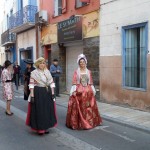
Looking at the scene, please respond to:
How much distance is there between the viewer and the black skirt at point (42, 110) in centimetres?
724

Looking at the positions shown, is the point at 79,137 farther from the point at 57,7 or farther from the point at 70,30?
the point at 57,7

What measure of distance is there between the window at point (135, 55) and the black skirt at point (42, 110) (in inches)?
151

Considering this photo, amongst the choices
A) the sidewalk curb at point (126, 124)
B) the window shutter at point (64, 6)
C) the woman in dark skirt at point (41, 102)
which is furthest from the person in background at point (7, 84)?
the window shutter at point (64, 6)

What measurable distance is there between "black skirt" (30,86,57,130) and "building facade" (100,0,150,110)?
12.0 ft

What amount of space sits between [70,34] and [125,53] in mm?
4164

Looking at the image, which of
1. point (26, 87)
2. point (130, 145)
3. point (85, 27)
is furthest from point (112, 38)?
point (130, 145)

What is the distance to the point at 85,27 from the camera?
43.9 ft

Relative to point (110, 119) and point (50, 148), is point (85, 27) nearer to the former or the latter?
point (110, 119)

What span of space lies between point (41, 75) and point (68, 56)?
336 inches

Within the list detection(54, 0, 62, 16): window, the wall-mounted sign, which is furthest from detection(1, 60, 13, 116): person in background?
detection(54, 0, 62, 16): window

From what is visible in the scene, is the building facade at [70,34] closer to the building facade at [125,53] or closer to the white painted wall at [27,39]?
the building facade at [125,53]

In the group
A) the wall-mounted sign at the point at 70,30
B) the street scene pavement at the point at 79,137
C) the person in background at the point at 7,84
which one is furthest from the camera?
the wall-mounted sign at the point at 70,30

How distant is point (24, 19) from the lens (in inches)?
797

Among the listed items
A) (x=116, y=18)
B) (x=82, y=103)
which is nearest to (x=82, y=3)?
(x=116, y=18)
